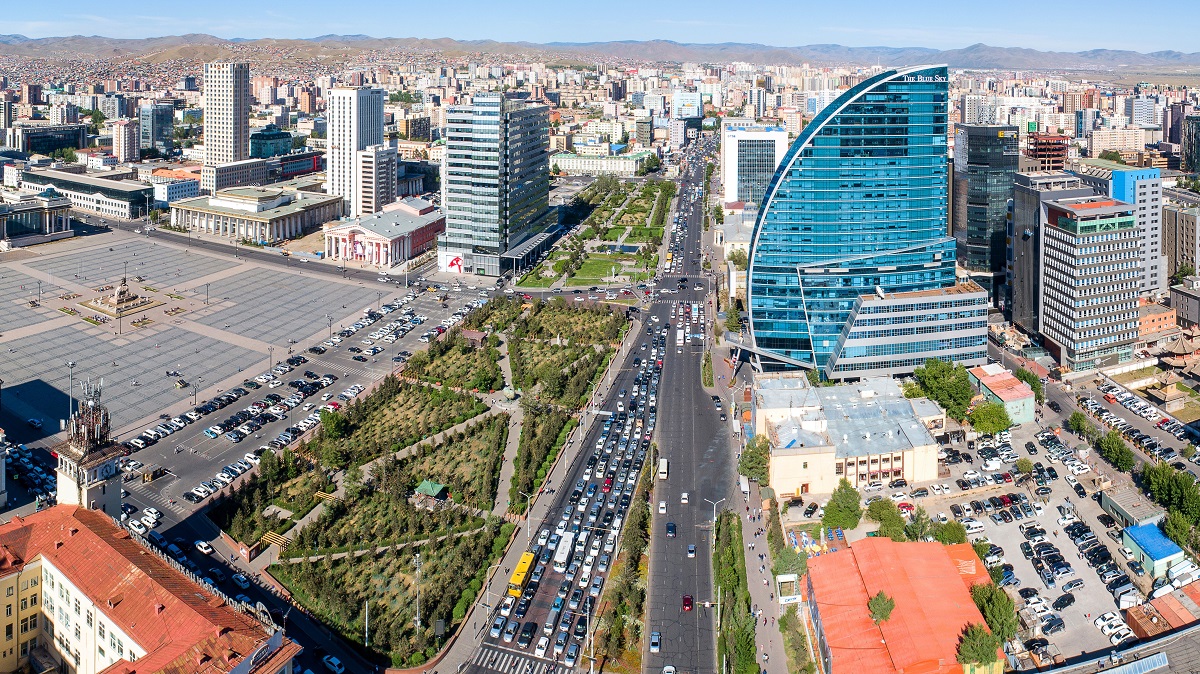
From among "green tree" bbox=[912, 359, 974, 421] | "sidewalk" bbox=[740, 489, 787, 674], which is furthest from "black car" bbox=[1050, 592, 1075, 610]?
"green tree" bbox=[912, 359, 974, 421]

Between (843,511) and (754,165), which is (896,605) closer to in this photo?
(843,511)

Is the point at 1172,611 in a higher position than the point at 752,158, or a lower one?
lower

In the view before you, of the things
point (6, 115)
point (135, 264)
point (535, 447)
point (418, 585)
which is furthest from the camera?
point (6, 115)

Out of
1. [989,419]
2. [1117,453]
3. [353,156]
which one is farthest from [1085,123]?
[1117,453]

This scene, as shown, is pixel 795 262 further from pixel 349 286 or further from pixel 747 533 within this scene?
pixel 349 286

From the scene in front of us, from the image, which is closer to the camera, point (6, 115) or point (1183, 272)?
point (1183, 272)

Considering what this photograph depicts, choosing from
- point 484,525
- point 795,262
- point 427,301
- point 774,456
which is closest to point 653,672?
point 484,525

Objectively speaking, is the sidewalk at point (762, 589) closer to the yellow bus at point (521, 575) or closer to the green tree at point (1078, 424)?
the yellow bus at point (521, 575)

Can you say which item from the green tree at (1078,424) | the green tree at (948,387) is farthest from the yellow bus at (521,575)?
the green tree at (1078,424)

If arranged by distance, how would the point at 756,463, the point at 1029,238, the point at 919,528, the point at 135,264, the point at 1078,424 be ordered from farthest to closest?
the point at 135,264, the point at 1029,238, the point at 1078,424, the point at 756,463, the point at 919,528
